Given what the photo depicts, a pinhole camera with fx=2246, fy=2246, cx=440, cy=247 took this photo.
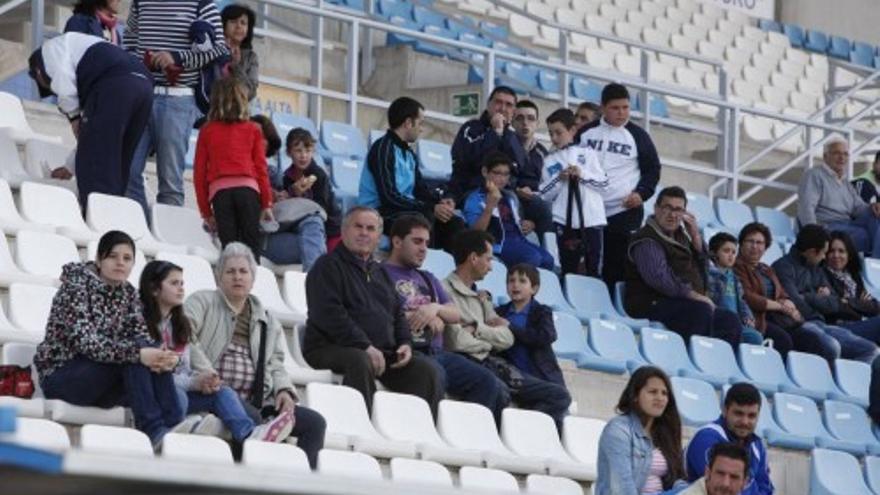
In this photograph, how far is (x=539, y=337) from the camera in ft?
32.3

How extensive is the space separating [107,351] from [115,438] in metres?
0.52

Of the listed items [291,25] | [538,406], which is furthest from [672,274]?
[291,25]

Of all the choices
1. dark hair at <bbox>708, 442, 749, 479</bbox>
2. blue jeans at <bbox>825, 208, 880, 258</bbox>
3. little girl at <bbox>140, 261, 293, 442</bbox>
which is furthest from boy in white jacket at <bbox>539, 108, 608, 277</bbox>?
little girl at <bbox>140, 261, 293, 442</bbox>

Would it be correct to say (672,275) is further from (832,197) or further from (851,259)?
(832,197)

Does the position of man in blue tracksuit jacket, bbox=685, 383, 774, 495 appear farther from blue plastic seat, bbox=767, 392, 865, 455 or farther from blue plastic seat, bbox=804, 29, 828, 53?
blue plastic seat, bbox=804, 29, 828, 53

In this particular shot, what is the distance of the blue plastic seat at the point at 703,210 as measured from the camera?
14.2 metres

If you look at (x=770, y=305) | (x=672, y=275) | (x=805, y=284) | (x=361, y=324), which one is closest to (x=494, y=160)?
(x=672, y=275)

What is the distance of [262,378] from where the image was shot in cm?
806

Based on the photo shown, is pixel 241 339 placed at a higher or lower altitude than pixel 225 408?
higher

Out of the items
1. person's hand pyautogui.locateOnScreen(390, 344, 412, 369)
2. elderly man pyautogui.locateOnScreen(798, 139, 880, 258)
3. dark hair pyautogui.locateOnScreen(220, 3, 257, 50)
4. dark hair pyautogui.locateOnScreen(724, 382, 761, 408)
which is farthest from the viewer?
elderly man pyautogui.locateOnScreen(798, 139, 880, 258)

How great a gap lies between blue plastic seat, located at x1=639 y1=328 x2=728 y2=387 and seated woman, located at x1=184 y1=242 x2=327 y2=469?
3.74 metres

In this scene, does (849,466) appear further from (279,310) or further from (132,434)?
(132,434)

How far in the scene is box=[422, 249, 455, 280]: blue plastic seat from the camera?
10.8 m

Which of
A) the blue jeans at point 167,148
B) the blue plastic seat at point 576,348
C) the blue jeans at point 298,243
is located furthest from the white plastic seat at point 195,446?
the blue plastic seat at point 576,348
